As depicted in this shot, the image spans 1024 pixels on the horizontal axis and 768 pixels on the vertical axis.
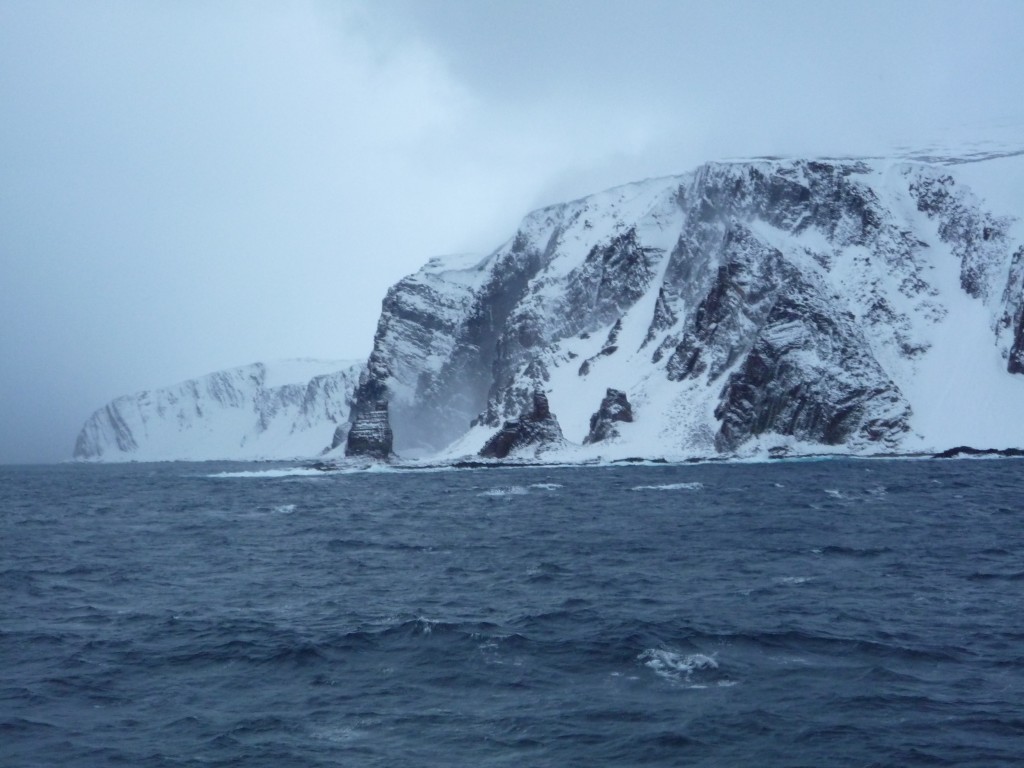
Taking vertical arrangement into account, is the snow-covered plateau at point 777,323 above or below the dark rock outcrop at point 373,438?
above

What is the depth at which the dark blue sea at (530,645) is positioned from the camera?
13328 millimetres

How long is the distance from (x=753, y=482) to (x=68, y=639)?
48123 millimetres

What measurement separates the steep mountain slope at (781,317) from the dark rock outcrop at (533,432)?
3.15m

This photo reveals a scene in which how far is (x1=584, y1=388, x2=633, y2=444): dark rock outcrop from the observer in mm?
109500

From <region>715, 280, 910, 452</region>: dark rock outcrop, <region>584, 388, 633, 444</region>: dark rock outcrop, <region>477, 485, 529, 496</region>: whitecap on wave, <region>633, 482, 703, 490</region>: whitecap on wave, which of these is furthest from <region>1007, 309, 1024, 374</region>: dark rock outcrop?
<region>477, 485, 529, 496</region>: whitecap on wave

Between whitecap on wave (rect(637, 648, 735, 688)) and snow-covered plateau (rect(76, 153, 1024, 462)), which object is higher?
snow-covered plateau (rect(76, 153, 1024, 462))

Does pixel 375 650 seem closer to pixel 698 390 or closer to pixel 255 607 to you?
pixel 255 607

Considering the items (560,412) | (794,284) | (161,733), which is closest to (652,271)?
(560,412)

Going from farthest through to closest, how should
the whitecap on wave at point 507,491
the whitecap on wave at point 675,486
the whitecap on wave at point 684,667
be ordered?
the whitecap on wave at point 507,491 → the whitecap on wave at point 675,486 → the whitecap on wave at point 684,667

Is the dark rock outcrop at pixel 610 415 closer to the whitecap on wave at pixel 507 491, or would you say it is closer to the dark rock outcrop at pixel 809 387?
the dark rock outcrop at pixel 809 387

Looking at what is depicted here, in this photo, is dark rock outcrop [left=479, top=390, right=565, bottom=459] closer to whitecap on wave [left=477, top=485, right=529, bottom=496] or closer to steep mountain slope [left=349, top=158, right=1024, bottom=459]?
steep mountain slope [left=349, top=158, right=1024, bottom=459]

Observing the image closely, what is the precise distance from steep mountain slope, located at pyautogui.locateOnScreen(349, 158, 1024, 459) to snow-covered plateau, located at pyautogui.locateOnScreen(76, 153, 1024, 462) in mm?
271

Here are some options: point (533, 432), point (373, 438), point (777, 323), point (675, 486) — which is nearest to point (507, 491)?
point (675, 486)

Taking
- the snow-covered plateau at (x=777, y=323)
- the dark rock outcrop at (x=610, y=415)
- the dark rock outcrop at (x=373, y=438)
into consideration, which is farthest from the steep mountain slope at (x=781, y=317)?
the dark rock outcrop at (x=610, y=415)
